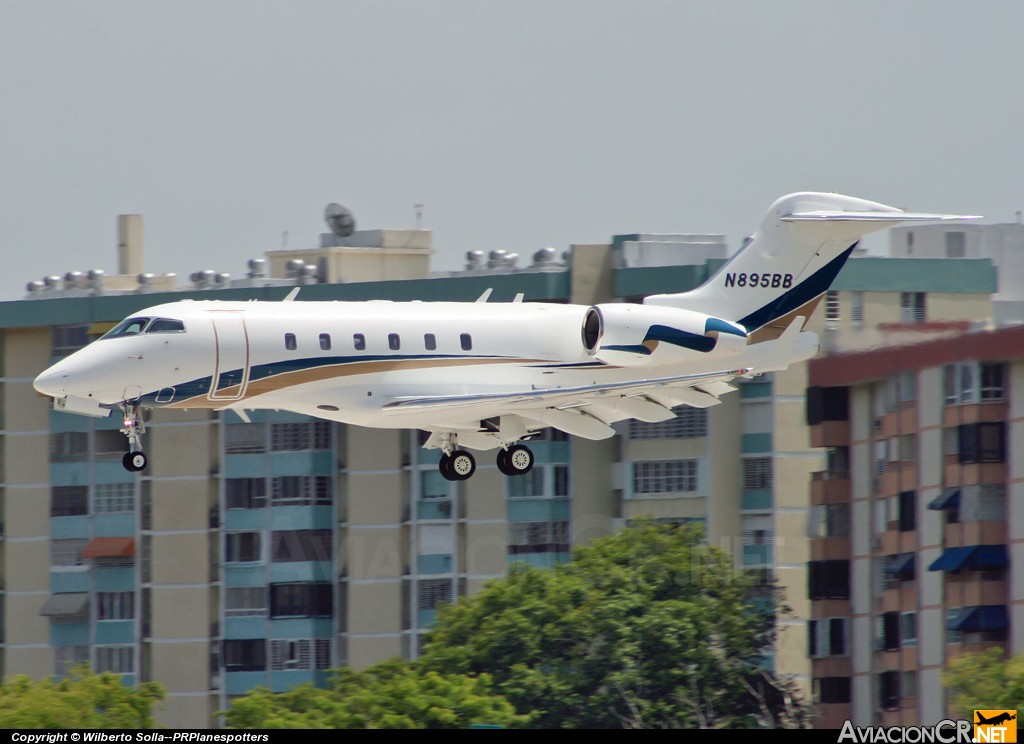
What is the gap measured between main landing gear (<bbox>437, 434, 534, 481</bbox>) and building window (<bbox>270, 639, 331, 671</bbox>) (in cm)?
2747

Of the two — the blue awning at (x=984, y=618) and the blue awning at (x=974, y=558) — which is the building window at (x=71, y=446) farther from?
the blue awning at (x=984, y=618)

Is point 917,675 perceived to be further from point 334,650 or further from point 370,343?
point 334,650

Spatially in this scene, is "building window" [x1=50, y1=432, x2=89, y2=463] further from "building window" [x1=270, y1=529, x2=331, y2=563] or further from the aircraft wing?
the aircraft wing

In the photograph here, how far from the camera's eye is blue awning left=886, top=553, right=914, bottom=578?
4903 centimetres

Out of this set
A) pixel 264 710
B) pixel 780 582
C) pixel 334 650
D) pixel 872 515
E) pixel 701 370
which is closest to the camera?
pixel 701 370

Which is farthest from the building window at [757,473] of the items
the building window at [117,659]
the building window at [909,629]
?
the building window at [117,659]

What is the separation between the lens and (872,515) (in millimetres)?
51844

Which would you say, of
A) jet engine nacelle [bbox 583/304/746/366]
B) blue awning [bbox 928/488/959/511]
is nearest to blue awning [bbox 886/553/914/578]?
blue awning [bbox 928/488/959/511]

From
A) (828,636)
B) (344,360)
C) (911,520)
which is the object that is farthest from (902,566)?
(344,360)

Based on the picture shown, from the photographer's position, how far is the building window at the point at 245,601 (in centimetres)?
6556

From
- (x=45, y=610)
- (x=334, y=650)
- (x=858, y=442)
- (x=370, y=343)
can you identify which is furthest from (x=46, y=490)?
(x=370, y=343)

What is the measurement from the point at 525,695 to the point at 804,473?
12733 mm

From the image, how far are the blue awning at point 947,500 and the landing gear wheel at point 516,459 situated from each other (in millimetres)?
13261

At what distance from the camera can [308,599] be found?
Answer: 65062mm
